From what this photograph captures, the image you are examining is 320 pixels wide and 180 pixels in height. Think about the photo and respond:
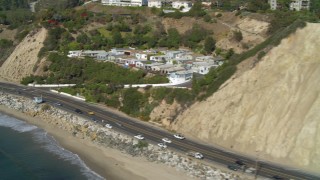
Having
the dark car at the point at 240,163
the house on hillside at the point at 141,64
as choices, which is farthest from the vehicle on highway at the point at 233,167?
the house on hillside at the point at 141,64

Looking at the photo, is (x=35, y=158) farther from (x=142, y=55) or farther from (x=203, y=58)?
(x=203, y=58)

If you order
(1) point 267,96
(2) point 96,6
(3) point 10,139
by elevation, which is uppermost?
(2) point 96,6

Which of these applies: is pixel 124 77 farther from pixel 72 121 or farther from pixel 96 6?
pixel 96 6

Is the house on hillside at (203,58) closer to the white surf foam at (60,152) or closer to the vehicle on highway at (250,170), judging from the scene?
the white surf foam at (60,152)

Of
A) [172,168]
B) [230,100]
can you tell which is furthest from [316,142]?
[172,168]

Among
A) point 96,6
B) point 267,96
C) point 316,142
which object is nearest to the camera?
point 316,142

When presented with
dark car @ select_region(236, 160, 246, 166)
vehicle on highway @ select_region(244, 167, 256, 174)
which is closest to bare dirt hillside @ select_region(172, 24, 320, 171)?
dark car @ select_region(236, 160, 246, 166)
